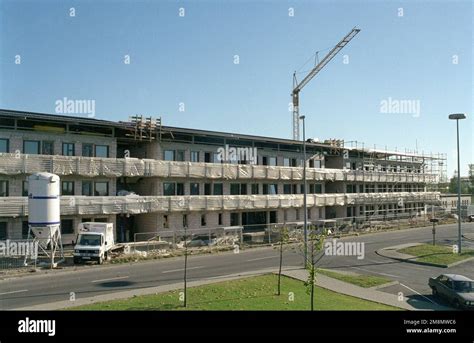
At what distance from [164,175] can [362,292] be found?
2041cm

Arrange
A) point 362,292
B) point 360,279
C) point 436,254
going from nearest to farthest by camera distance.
Answer: point 362,292 < point 360,279 < point 436,254

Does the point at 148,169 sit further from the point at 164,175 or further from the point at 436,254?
the point at 436,254

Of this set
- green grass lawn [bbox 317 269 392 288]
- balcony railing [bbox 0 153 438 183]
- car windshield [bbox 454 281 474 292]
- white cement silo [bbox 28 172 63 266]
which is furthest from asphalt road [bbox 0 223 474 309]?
balcony railing [bbox 0 153 438 183]

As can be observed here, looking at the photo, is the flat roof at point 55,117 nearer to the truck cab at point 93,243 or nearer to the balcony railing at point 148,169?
the balcony railing at point 148,169

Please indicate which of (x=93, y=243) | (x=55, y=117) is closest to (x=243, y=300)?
(x=93, y=243)

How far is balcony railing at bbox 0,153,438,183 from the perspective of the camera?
26938mm

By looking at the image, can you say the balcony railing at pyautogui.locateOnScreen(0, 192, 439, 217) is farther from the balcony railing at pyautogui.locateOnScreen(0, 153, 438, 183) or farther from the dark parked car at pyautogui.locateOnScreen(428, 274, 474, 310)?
the dark parked car at pyautogui.locateOnScreen(428, 274, 474, 310)

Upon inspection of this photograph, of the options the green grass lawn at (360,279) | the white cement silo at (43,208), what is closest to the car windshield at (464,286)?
the green grass lawn at (360,279)

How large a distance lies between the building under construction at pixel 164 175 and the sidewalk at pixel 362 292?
16.1 m

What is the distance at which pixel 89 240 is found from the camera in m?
25.6

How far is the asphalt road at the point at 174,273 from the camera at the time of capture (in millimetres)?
17703

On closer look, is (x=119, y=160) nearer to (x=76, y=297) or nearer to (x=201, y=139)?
(x=201, y=139)
